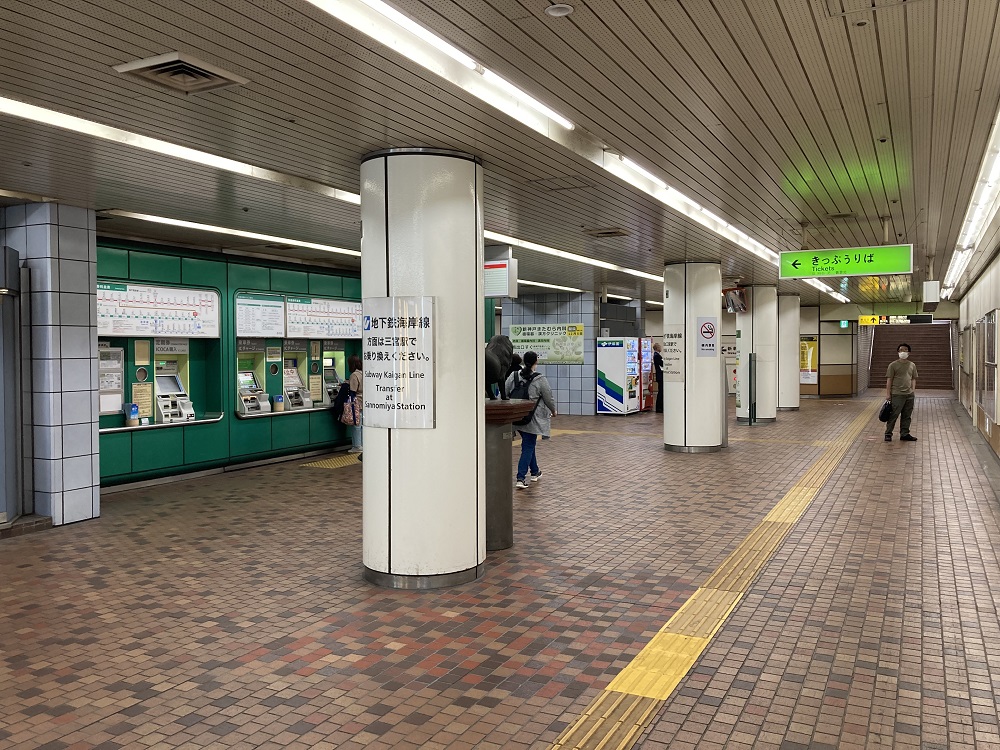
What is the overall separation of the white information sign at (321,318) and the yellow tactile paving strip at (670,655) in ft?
23.3

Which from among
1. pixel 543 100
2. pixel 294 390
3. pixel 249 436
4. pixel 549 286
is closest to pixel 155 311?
pixel 249 436

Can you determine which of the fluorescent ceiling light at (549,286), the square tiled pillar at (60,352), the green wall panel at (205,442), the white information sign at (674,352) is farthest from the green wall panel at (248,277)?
the white information sign at (674,352)

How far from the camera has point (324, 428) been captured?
12.0 metres

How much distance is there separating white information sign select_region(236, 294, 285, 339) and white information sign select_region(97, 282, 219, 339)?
0.40 meters

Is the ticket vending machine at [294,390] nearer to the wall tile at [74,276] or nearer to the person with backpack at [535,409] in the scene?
the person with backpack at [535,409]

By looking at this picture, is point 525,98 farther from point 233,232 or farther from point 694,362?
point 694,362

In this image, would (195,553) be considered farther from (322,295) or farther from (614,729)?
(322,295)

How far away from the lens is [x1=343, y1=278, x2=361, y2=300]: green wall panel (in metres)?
12.6

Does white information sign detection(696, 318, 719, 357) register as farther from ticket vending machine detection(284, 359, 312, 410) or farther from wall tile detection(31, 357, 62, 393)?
wall tile detection(31, 357, 62, 393)

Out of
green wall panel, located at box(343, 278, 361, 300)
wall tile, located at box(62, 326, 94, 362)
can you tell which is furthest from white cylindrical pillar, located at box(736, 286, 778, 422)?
wall tile, located at box(62, 326, 94, 362)

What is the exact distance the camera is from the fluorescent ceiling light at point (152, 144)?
4746 millimetres

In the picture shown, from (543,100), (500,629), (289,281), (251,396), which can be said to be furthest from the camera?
(289,281)

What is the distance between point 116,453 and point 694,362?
311 inches

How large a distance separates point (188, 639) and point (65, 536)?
10.6ft
